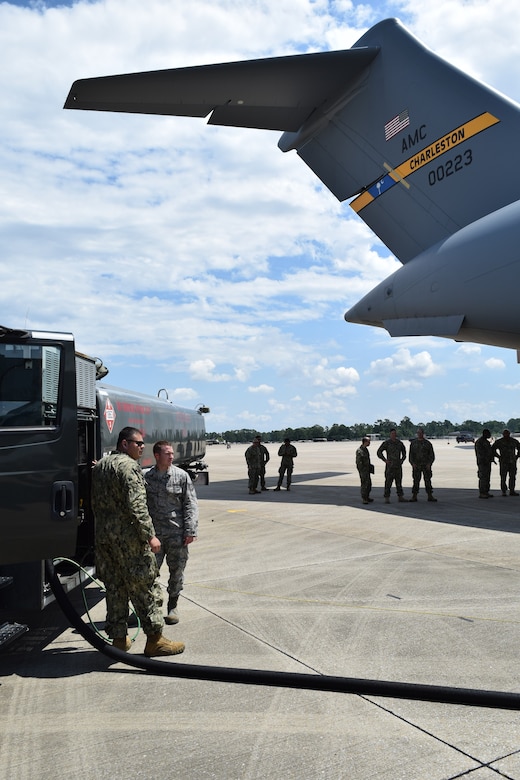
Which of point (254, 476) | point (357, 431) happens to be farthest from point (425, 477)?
point (357, 431)

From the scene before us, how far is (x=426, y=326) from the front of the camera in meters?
13.9

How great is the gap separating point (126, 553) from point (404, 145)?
12928 mm

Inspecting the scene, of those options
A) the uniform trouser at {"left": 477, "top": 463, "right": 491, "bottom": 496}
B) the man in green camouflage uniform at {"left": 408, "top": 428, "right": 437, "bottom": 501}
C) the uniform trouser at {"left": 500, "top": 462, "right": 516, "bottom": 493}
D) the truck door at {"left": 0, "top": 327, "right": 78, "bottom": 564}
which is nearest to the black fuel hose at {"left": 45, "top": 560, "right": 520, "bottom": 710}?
the truck door at {"left": 0, "top": 327, "right": 78, "bottom": 564}

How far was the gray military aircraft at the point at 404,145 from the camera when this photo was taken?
12.4 m

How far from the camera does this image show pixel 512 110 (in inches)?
494

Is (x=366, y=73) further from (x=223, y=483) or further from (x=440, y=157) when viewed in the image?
(x=223, y=483)

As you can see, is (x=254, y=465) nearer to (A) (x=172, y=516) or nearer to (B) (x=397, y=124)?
(B) (x=397, y=124)

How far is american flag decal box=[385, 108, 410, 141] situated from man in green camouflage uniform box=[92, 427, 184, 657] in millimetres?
12545

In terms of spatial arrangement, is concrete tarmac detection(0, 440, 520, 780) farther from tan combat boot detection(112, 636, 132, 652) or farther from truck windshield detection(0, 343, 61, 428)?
truck windshield detection(0, 343, 61, 428)

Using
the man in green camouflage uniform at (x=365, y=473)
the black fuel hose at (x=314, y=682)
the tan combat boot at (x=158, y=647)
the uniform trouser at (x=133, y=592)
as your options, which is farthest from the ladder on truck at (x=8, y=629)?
the man in green camouflage uniform at (x=365, y=473)

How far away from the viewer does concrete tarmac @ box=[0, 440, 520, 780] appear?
314 centimetres

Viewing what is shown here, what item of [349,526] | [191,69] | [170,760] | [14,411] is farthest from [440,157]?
[170,760]

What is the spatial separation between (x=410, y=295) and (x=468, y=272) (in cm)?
181

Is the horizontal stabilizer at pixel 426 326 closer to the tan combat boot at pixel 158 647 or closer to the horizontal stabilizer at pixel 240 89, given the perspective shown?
the horizontal stabilizer at pixel 240 89
